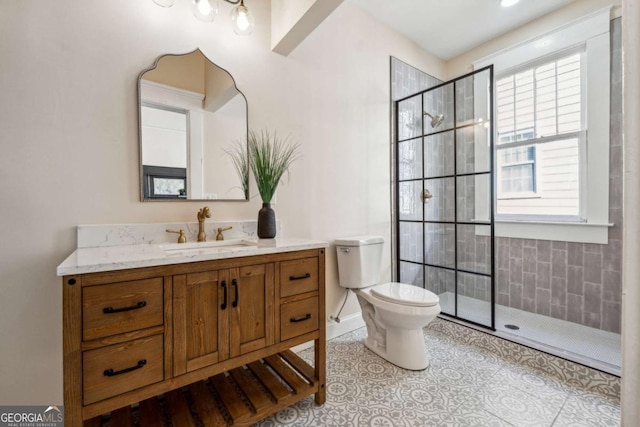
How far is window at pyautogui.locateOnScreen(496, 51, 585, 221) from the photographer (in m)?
2.28

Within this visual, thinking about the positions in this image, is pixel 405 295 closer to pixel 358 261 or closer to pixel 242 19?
pixel 358 261

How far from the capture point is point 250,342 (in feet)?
4.09

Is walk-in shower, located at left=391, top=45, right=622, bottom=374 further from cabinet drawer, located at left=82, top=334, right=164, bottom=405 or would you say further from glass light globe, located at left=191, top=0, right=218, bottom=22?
cabinet drawer, located at left=82, top=334, right=164, bottom=405

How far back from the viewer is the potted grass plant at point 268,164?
164cm

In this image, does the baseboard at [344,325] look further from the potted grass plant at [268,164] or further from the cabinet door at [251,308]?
the potted grass plant at [268,164]

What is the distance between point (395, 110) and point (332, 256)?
5.02 ft

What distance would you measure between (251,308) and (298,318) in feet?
0.87

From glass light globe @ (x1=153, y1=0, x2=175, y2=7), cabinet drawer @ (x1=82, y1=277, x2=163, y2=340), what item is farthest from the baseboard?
glass light globe @ (x1=153, y1=0, x2=175, y2=7)

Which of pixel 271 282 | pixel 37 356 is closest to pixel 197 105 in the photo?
pixel 271 282

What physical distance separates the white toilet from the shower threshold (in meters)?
0.71

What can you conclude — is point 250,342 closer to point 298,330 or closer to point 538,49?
point 298,330

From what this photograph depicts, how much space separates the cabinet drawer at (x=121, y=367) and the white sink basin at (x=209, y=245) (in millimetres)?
467

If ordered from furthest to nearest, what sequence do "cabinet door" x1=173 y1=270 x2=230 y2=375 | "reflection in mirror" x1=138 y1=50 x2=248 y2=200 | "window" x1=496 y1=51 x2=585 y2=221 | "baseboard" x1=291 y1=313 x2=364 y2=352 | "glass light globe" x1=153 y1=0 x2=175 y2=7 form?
1. "window" x1=496 y1=51 x2=585 y2=221
2. "baseboard" x1=291 y1=313 x2=364 y2=352
3. "reflection in mirror" x1=138 y1=50 x2=248 y2=200
4. "glass light globe" x1=153 y1=0 x2=175 y2=7
5. "cabinet door" x1=173 y1=270 x2=230 y2=375

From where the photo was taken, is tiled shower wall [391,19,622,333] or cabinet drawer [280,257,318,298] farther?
tiled shower wall [391,19,622,333]
